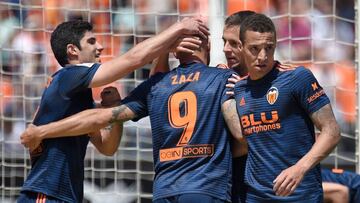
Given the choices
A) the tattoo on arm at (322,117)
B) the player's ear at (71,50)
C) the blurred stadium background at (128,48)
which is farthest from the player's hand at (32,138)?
the blurred stadium background at (128,48)

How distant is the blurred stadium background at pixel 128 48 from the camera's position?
7.30 metres

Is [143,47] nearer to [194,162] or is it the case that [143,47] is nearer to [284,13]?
[194,162]

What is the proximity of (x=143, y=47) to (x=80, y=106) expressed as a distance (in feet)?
1.81

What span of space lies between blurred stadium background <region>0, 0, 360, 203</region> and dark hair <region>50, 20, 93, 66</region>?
1844 millimetres

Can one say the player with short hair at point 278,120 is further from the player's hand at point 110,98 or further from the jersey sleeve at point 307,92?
the player's hand at point 110,98

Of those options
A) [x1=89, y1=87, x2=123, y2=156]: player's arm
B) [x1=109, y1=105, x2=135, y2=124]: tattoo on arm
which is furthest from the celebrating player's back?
[x1=89, y1=87, x2=123, y2=156]: player's arm

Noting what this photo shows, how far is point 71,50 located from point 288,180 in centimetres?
172

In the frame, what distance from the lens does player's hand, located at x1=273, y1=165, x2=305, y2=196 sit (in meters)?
4.48

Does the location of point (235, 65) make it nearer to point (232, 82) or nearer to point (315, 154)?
point (232, 82)

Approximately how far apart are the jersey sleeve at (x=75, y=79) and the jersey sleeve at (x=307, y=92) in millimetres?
1169

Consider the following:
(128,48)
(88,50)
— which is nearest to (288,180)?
(88,50)

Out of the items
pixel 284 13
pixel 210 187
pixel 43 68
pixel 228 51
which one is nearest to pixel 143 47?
pixel 228 51

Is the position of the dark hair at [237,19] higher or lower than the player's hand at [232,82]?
higher

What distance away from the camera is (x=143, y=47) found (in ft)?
16.8
